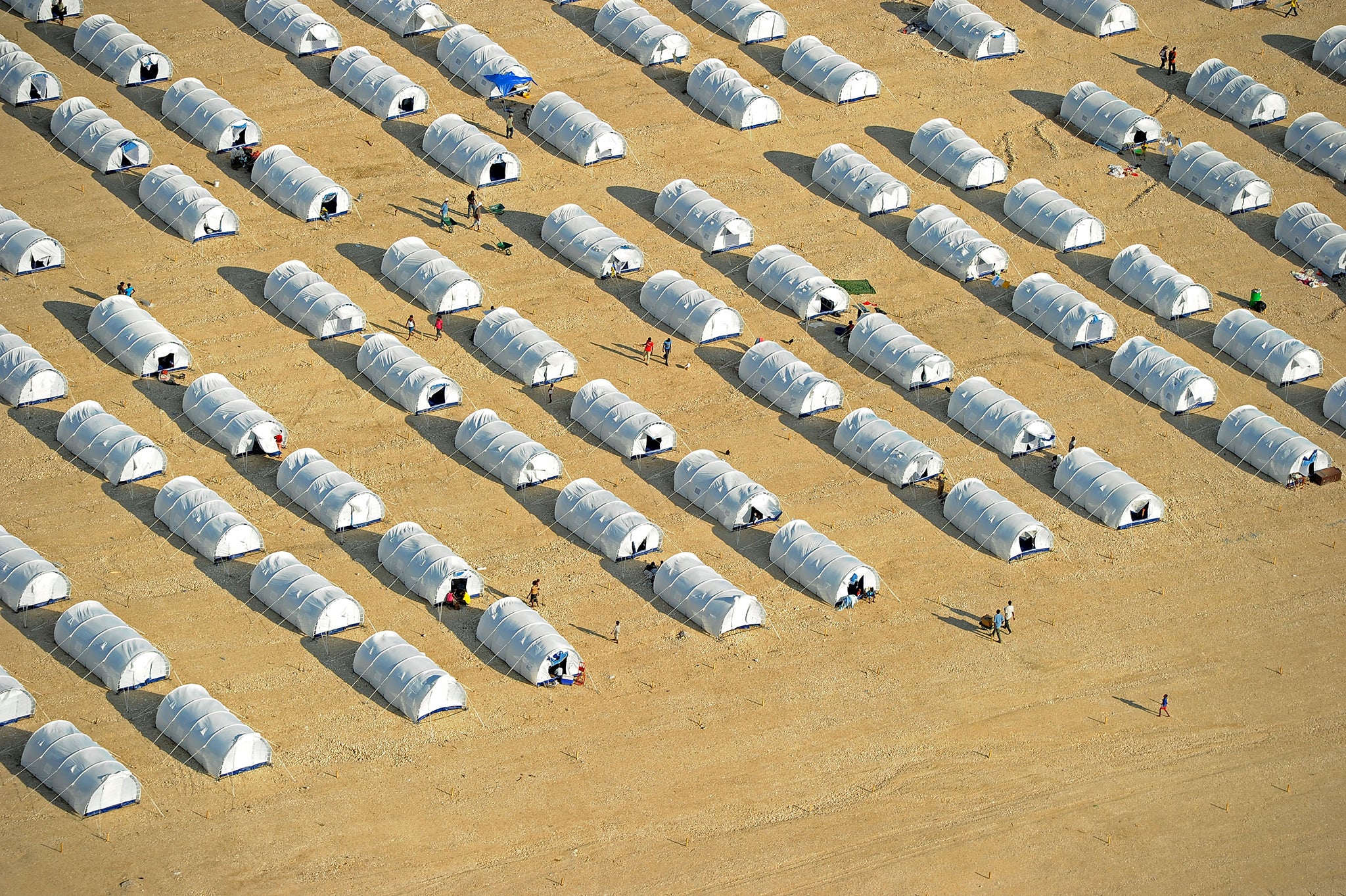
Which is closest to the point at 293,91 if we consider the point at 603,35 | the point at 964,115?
the point at 603,35

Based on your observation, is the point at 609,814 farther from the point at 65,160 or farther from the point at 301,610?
the point at 65,160

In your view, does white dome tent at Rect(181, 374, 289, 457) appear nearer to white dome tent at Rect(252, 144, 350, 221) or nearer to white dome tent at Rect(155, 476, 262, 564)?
white dome tent at Rect(155, 476, 262, 564)

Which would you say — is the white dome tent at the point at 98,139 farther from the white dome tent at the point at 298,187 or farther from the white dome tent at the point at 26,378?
the white dome tent at the point at 26,378

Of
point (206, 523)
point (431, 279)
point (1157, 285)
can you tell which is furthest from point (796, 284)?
point (206, 523)

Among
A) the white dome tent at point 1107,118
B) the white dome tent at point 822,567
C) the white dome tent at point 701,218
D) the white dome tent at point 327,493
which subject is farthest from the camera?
the white dome tent at point 1107,118

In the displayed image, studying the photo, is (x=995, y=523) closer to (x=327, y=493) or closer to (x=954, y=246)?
(x=954, y=246)

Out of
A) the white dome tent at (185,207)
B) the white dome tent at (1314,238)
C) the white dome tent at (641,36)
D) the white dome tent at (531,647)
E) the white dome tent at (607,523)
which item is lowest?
the white dome tent at (531,647)

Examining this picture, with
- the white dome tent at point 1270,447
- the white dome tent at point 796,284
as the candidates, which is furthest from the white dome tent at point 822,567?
the white dome tent at point 1270,447
